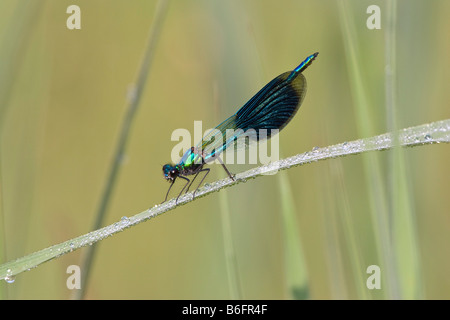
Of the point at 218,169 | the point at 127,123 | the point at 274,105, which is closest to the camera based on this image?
the point at 127,123

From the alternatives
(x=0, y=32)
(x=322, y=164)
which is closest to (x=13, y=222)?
(x=0, y=32)

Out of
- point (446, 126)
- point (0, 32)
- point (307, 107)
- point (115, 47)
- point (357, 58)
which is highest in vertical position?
point (115, 47)

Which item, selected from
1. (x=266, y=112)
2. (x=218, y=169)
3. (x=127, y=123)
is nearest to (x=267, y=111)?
(x=266, y=112)

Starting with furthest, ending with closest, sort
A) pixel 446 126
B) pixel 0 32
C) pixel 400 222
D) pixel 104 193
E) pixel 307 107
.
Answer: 1. pixel 307 107
2. pixel 0 32
3. pixel 104 193
4. pixel 400 222
5. pixel 446 126

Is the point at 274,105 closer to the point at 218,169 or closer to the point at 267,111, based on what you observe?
the point at 267,111

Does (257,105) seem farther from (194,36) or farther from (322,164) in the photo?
(194,36)

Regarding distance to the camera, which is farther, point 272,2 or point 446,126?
point 272,2

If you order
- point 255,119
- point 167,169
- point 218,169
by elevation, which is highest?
point 255,119

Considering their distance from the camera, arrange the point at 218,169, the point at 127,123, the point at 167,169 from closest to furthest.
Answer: the point at 127,123 → the point at 218,169 → the point at 167,169
